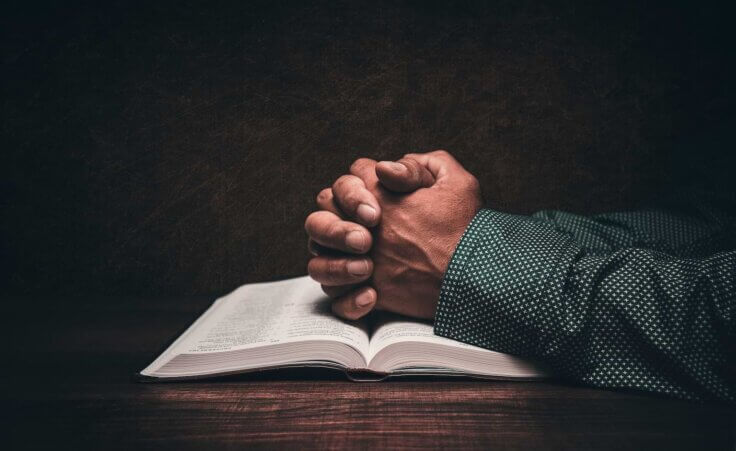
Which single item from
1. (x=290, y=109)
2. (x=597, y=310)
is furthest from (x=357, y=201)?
(x=290, y=109)

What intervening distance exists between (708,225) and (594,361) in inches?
14.9

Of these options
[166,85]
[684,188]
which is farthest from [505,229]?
[166,85]

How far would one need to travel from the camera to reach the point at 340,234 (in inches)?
28.9

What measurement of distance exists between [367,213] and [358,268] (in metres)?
0.08

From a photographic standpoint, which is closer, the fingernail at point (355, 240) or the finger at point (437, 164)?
the fingernail at point (355, 240)

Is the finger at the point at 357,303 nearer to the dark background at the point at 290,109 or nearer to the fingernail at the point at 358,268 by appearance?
the fingernail at the point at 358,268

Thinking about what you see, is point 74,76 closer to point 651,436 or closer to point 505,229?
point 505,229

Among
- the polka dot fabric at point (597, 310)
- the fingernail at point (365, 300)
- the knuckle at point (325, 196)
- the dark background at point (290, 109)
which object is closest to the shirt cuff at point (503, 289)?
the polka dot fabric at point (597, 310)

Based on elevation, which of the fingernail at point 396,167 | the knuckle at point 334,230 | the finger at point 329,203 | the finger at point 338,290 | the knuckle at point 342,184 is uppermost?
the fingernail at point 396,167

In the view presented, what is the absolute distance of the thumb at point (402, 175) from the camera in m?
0.77

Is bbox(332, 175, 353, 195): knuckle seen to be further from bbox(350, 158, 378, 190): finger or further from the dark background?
the dark background

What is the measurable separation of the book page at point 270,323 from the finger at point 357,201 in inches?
6.1

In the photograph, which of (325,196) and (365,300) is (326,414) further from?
(325,196)

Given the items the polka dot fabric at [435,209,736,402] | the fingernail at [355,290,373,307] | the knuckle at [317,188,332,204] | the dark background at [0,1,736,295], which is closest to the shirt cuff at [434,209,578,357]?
the polka dot fabric at [435,209,736,402]
